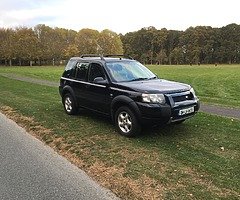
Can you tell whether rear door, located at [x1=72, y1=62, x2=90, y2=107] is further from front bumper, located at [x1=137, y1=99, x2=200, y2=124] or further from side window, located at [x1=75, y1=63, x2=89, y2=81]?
front bumper, located at [x1=137, y1=99, x2=200, y2=124]

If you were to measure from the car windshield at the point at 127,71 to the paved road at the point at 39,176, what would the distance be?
2.52 metres

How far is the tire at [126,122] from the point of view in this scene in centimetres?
750

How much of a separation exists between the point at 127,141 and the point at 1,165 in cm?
268

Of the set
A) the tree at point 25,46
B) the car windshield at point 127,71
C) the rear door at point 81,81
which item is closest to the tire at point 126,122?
the car windshield at point 127,71

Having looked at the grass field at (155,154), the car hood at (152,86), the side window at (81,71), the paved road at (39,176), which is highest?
the side window at (81,71)

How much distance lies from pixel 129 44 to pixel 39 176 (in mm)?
126316

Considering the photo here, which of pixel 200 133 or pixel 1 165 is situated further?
pixel 200 133

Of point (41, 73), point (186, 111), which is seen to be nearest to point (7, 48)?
point (41, 73)

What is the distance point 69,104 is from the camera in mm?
10320

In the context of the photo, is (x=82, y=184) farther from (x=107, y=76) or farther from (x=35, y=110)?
(x=35, y=110)

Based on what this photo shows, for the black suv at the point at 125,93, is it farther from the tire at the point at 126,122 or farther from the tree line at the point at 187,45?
the tree line at the point at 187,45

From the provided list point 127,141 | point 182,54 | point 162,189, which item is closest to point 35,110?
point 127,141

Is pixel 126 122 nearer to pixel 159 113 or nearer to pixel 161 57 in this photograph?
pixel 159 113

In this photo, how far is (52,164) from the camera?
6.05 meters
